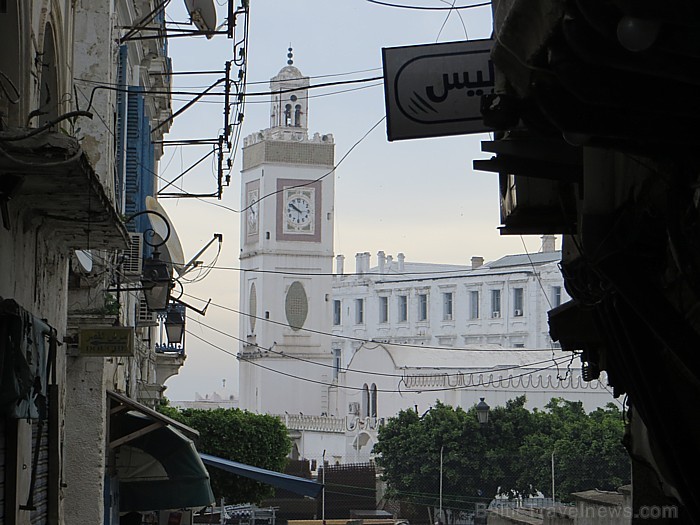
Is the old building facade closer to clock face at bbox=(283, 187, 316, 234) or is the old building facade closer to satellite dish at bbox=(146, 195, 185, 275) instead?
satellite dish at bbox=(146, 195, 185, 275)

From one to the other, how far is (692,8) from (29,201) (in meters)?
4.29

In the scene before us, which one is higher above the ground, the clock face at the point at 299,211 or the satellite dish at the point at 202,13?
the clock face at the point at 299,211

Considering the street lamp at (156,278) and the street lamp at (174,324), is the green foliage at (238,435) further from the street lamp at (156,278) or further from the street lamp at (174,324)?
the street lamp at (156,278)

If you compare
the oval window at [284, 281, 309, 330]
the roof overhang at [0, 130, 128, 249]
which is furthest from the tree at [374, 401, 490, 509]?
the oval window at [284, 281, 309, 330]

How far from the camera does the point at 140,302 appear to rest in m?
16.2

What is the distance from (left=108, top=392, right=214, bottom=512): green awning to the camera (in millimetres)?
12719

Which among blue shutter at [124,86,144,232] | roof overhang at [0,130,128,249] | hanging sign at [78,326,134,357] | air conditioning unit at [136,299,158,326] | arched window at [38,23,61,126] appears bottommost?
hanging sign at [78,326,134,357]

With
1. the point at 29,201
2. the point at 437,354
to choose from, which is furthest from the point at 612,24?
the point at 437,354

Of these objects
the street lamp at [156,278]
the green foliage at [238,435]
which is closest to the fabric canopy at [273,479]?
the street lamp at [156,278]

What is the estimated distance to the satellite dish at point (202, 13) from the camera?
565 inches

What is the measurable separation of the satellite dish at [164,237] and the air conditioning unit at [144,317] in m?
0.74

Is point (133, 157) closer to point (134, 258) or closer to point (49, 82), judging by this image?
point (134, 258)

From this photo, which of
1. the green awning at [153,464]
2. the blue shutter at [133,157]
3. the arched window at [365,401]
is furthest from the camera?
the arched window at [365,401]

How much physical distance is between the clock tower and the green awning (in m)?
66.9
